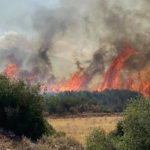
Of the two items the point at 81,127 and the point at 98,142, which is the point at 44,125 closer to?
the point at 98,142

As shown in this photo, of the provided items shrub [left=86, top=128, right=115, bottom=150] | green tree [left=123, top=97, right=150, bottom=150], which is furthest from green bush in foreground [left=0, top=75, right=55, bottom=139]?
green tree [left=123, top=97, right=150, bottom=150]

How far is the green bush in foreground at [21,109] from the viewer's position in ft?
89.9

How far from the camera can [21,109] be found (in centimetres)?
2847

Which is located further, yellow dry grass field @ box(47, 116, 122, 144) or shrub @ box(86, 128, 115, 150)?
yellow dry grass field @ box(47, 116, 122, 144)

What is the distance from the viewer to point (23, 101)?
2900 centimetres

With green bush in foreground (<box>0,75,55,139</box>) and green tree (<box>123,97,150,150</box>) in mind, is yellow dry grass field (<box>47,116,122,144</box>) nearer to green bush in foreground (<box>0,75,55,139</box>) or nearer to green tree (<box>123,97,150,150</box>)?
green bush in foreground (<box>0,75,55,139</box>)

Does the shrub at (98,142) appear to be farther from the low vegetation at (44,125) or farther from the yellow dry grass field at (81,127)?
the yellow dry grass field at (81,127)

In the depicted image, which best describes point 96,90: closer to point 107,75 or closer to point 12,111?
point 107,75

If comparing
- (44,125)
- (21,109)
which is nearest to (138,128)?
(21,109)

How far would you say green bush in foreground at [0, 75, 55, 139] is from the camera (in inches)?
1078

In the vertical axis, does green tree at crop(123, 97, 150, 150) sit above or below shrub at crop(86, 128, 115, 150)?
above

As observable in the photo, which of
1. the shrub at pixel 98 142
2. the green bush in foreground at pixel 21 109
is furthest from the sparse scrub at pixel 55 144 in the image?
the shrub at pixel 98 142

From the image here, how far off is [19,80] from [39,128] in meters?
6.08

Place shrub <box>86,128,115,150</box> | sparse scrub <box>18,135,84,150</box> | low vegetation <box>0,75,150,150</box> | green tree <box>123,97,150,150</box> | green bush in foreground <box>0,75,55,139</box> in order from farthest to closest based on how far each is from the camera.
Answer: green bush in foreground <box>0,75,55,139</box>
sparse scrub <box>18,135,84,150</box>
shrub <box>86,128,115,150</box>
low vegetation <box>0,75,150,150</box>
green tree <box>123,97,150,150</box>
